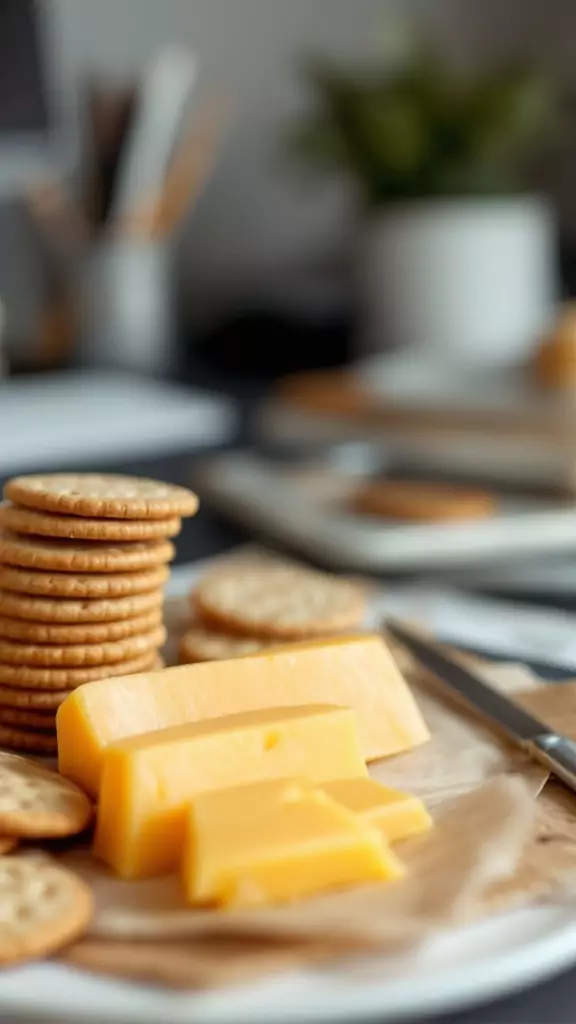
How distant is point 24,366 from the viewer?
1729 mm

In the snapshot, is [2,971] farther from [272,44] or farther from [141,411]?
[272,44]

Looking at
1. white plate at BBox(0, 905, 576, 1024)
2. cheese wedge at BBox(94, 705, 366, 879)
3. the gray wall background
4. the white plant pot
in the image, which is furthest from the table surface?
the gray wall background

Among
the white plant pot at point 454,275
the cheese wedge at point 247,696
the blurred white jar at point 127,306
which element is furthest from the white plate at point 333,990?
the blurred white jar at point 127,306

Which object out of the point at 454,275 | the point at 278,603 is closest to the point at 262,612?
the point at 278,603

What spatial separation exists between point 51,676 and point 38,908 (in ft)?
0.53

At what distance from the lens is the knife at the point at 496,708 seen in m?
0.56

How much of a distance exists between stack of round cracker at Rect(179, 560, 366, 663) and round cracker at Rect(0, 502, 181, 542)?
0.10m

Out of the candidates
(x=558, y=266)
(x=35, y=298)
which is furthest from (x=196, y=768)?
(x=558, y=266)

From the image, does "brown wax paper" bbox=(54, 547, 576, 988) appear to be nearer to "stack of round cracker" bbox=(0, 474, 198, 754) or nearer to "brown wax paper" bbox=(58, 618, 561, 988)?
"brown wax paper" bbox=(58, 618, 561, 988)

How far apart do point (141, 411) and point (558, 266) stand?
3.14 feet

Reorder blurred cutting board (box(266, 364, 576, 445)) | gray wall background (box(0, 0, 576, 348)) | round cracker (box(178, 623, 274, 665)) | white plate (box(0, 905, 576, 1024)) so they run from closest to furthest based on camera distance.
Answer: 1. white plate (box(0, 905, 576, 1024))
2. round cracker (box(178, 623, 274, 665))
3. blurred cutting board (box(266, 364, 576, 445))
4. gray wall background (box(0, 0, 576, 348))

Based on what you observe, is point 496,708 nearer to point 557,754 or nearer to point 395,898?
point 557,754

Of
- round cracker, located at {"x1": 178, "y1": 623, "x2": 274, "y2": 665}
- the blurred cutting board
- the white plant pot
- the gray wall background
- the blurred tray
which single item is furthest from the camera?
the gray wall background

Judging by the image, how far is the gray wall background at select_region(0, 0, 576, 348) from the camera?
2.00 m
